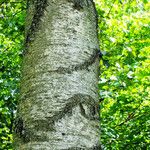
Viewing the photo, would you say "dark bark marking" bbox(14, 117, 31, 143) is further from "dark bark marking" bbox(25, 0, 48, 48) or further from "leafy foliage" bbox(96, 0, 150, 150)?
"leafy foliage" bbox(96, 0, 150, 150)

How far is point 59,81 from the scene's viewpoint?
3.32 feet

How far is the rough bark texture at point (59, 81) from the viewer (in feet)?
3.06

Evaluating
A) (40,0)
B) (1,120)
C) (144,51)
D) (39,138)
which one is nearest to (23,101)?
(39,138)

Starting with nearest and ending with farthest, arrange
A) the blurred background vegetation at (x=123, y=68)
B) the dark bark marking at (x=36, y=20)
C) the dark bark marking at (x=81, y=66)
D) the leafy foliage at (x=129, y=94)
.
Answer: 1. the dark bark marking at (x=81, y=66)
2. the dark bark marking at (x=36, y=20)
3. the blurred background vegetation at (x=123, y=68)
4. the leafy foliage at (x=129, y=94)

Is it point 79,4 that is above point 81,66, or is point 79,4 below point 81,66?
above

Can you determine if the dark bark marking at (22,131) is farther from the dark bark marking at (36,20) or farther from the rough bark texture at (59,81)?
the dark bark marking at (36,20)

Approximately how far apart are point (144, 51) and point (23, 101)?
16.8 feet

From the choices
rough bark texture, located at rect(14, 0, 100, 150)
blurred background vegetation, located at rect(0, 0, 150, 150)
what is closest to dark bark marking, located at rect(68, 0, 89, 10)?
rough bark texture, located at rect(14, 0, 100, 150)

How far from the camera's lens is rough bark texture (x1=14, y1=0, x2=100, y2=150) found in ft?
3.06

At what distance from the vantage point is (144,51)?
593cm

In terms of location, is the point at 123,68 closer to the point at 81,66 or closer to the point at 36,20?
the point at 36,20

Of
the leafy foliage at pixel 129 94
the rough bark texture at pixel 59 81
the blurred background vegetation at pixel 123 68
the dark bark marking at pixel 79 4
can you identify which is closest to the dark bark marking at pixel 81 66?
the rough bark texture at pixel 59 81

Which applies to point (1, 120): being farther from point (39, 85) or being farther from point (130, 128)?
point (39, 85)

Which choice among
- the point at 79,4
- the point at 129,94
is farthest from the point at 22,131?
the point at 129,94
